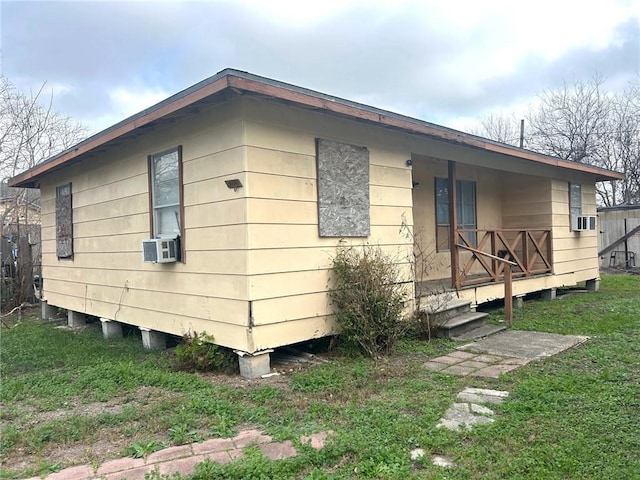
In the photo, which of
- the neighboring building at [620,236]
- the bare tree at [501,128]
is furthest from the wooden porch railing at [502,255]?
the bare tree at [501,128]

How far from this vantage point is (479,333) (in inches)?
232

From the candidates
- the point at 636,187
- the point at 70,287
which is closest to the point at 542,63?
the point at 636,187

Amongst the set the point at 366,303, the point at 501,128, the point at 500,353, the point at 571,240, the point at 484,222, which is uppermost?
the point at 501,128

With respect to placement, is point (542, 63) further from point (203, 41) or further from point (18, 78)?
point (18, 78)

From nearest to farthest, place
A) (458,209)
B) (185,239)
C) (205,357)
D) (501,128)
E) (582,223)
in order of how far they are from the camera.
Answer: (205,357)
(185,239)
(458,209)
(582,223)
(501,128)

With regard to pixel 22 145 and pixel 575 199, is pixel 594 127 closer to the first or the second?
pixel 575 199

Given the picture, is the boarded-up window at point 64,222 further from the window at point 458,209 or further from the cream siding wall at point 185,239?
the window at point 458,209

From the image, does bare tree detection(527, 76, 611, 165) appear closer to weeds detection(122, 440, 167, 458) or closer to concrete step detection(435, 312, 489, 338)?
concrete step detection(435, 312, 489, 338)

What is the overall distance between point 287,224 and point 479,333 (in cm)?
288

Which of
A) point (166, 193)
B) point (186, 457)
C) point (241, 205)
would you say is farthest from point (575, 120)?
point (186, 457)

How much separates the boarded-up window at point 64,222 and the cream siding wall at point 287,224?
464cm

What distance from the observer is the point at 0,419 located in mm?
3420

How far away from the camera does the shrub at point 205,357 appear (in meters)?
4.63

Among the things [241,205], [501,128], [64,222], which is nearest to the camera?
[241,205]
